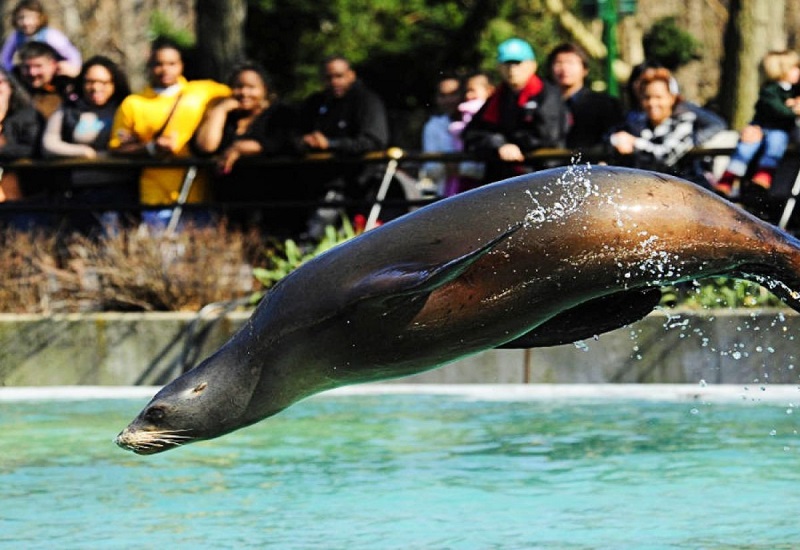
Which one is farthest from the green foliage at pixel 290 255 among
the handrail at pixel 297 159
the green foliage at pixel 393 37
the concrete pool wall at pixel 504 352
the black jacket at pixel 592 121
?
the green foliage at pixel 393 37

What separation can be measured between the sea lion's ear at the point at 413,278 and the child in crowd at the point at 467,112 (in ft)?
→ 22.5

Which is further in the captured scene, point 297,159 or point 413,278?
point 297,159

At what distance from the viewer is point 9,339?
1175 cm

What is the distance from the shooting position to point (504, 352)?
1145cm

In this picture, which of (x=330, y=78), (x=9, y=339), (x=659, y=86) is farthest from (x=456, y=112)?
(x=9, y=339)

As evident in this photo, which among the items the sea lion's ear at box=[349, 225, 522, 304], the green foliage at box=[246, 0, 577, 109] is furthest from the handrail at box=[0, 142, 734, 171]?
the green foliage at box=[246, 0, 577, 109]

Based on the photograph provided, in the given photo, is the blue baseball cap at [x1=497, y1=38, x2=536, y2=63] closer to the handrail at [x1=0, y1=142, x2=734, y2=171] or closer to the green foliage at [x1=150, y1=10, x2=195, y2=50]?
the handrail at [x1=0, y1=142, x2=734, y2=171]

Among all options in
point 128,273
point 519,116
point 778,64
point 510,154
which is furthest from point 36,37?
point 778,64

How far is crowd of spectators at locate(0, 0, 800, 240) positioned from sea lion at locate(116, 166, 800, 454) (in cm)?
581

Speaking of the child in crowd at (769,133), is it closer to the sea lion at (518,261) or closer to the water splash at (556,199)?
the sea lion at (518,261)

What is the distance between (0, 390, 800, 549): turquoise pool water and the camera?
7.44 m

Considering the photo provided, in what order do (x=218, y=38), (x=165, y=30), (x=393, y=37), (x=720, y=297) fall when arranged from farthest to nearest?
1. (x=393, y=37)
2. (x=165, y=30)
3. (x=218, y=38)
4. (x=720, y=297)

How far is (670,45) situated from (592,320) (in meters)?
22.2

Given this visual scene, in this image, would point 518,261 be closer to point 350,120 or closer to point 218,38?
point 350,120
